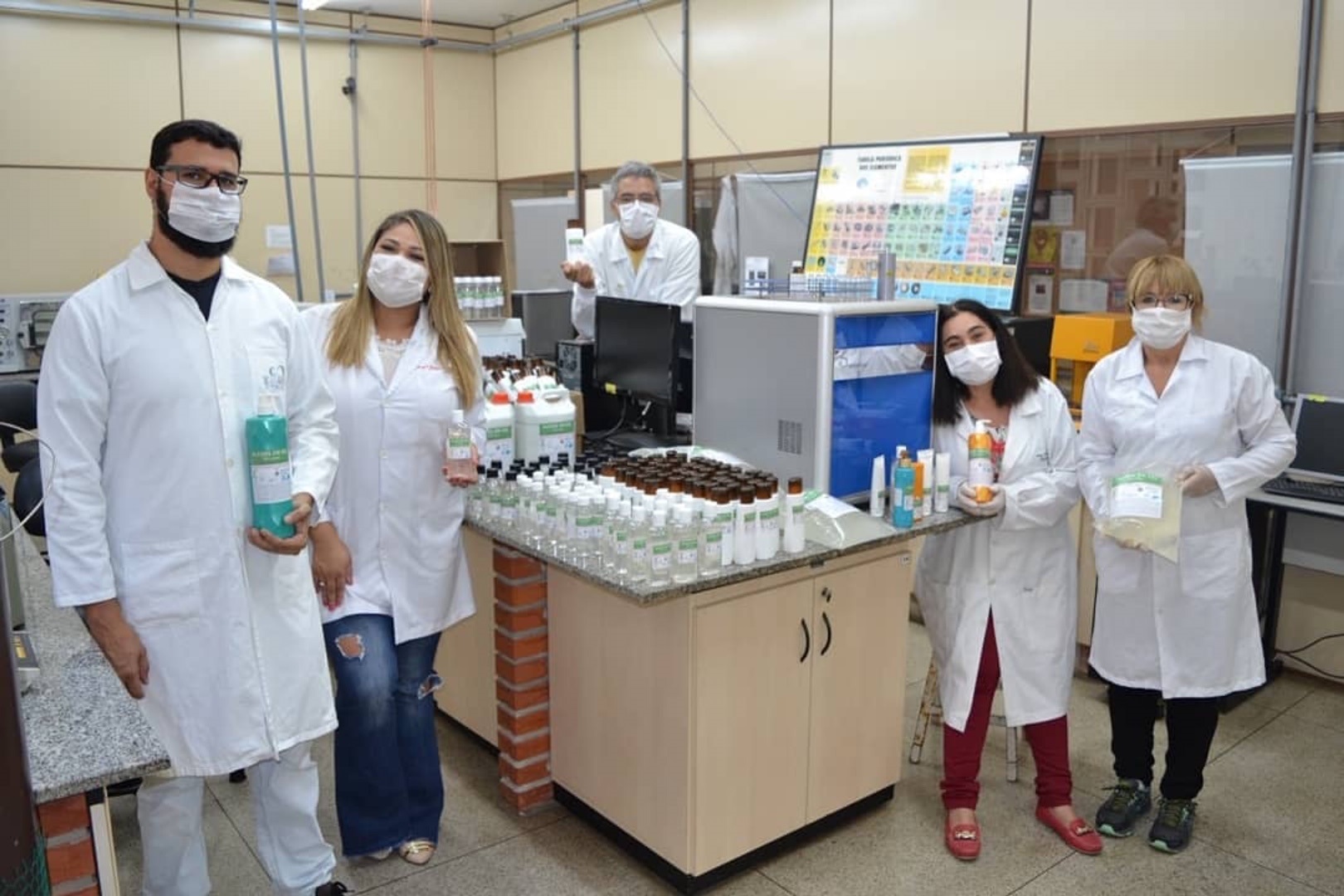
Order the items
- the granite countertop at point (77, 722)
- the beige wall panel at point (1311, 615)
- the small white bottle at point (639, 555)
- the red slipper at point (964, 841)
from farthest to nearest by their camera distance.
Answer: the beige wall panel at point (1311, 615) → the red slipper at point (964, 841) → the small white bottle at point (639, 555) → the granite countertop at point (77, 722)

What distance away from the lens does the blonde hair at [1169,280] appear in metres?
2.56

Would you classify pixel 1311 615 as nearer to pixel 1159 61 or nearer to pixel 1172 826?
pixel 1172 826

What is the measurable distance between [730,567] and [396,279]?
1.02 m

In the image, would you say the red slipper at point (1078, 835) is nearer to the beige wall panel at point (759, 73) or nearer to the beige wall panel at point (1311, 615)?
the beige wall panel at point (1311, 615)

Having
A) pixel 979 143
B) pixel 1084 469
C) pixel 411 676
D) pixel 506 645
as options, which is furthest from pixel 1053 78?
pixel 411 676

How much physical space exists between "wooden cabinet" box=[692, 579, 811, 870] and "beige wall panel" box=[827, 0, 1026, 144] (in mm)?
2701

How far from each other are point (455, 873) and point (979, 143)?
331 centimetres

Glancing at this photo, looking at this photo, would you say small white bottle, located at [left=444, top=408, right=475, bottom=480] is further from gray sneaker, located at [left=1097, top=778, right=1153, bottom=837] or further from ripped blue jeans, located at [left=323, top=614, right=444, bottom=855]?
gray sneaker, located at [left=1097, top=778, right=1153, bottom=837]

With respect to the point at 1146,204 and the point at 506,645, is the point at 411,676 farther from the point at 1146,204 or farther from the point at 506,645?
the point at 1146,204

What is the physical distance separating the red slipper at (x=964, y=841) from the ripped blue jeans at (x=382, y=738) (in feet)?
4.24

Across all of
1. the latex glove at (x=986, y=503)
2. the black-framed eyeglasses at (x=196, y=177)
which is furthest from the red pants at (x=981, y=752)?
the black-framed eyeglasses at (x=196, y=177)

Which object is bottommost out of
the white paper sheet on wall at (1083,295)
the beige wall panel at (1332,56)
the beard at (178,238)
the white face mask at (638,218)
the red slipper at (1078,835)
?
A: the red slipper at (1078,835)

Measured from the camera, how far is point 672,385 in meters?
3.20

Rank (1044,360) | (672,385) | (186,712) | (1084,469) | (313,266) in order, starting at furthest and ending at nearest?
1. (313,266)
2. (1044,360)
3. (672,385)
4. (1084,469)
5. (186,712)
